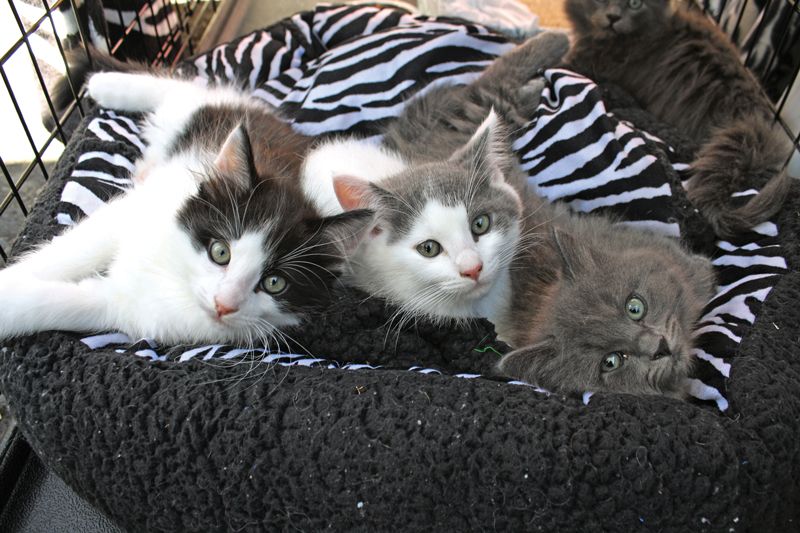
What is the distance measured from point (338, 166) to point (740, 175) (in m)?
1.12

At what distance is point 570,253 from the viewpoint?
1359 mm

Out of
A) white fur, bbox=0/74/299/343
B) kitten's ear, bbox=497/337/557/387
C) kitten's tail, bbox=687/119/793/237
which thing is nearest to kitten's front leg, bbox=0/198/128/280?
white fur, bbox=0/74/299/343

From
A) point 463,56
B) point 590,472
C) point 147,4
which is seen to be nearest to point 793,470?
point 590,472

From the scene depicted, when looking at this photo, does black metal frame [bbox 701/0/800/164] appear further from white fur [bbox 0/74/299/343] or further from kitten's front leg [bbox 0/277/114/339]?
kitten's front leg [bbox 0/277/114/339]

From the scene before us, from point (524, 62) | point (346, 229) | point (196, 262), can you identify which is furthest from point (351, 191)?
point (524, 62)

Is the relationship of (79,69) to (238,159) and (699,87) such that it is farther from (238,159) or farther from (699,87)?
(699,87)

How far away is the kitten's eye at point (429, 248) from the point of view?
1410mm

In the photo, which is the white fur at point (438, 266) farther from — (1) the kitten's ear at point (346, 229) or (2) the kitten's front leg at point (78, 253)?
(2) the kitten's front leg at point (78, 253)

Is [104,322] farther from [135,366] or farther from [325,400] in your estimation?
[325,400]

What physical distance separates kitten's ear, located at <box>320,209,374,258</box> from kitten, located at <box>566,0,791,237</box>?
1.01 metres

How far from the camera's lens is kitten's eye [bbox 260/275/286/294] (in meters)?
1.26

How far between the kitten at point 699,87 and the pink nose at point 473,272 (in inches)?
31.5

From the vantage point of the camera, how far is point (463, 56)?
7.13 ft

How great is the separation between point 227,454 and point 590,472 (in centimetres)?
64
